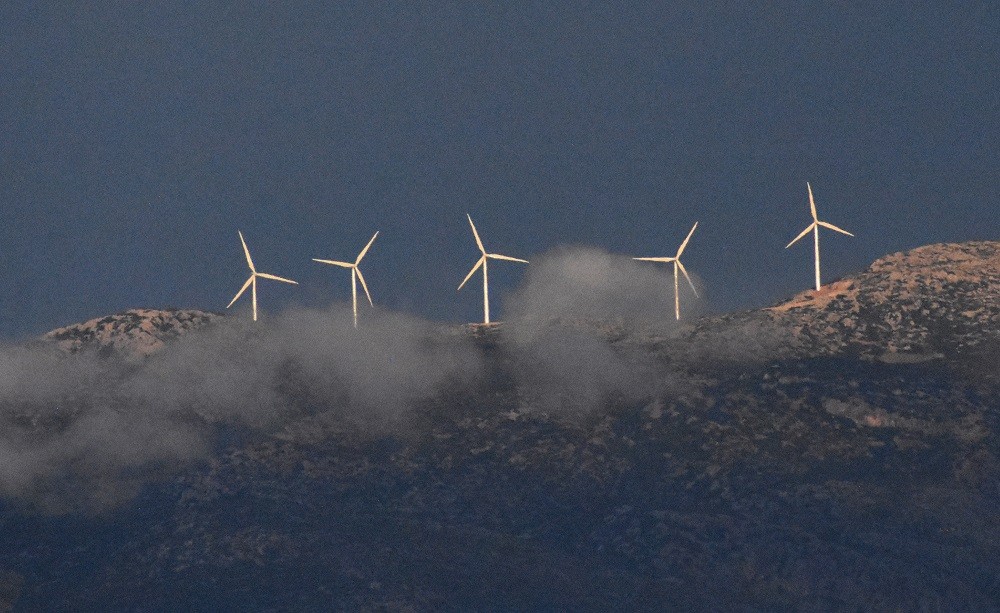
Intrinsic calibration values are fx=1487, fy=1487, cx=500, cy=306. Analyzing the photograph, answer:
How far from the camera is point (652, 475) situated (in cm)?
17275

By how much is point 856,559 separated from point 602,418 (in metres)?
45.3

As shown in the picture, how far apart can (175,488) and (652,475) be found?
56.7 metres

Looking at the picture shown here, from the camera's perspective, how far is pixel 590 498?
16950 centimetres

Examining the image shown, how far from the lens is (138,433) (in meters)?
190

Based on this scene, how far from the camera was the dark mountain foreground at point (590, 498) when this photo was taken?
150125mm

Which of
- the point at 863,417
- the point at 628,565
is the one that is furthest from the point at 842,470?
the point at 628,565

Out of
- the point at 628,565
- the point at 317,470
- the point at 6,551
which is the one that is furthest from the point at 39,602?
the point at 628,565

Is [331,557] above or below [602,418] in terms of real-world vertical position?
below

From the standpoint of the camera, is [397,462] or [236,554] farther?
[397,462]

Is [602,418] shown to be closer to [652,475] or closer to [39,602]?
[652,475]

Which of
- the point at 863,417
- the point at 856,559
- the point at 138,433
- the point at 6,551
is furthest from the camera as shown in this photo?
the point at 138,433

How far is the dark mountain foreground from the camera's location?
150 meters

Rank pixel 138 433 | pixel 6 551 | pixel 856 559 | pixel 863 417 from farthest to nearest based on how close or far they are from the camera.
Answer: pixel 138 433 → pixel 863 417 → pixel 6 551 → pixel 856 559

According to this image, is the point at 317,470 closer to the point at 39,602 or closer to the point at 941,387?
the point at 39,602
